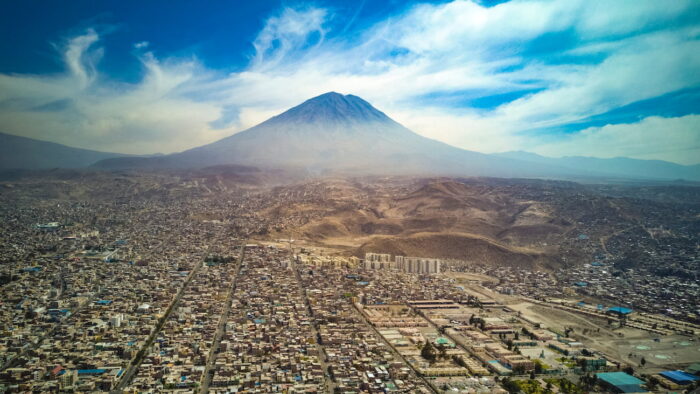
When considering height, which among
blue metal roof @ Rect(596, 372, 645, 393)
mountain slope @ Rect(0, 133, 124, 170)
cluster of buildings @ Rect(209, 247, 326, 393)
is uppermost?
mountain slope @ Rect(0, 133, 124, 170)

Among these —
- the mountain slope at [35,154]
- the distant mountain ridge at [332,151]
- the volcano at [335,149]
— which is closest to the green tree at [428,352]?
the distant mountain ridge at [332,151]

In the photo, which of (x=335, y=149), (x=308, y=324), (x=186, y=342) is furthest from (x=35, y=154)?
(x=308, y=324)

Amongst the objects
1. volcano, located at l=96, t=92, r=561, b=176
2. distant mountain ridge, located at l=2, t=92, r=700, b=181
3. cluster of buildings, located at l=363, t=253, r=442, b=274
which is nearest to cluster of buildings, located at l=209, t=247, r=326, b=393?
cluster of buildings, located at l=363, t=253, r=442, b=274

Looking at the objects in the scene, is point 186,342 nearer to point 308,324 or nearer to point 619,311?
point 308,324

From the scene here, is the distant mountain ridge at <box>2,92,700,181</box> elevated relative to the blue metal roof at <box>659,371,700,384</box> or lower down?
elevated

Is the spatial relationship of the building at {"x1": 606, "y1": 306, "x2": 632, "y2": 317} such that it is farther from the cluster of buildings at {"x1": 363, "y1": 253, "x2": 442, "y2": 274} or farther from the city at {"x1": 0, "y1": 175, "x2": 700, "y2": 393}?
the cluster of buildings at {"x1": 363, "y1": 253, "x2": 442, "y2": 274}

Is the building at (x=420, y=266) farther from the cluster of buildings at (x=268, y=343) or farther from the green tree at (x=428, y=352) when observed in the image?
the green tree at (x=428, y=352)

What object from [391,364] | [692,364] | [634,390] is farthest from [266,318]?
[692,364]
